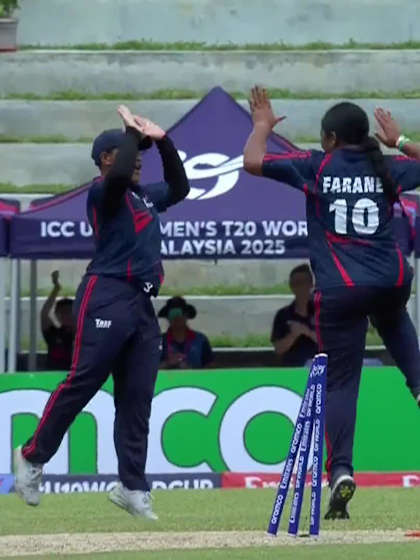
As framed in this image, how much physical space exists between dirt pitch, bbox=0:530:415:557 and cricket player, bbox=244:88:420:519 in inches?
21.3

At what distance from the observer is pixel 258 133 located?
8539 mm

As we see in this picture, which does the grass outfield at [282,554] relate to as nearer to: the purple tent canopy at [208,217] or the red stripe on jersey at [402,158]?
the red stripe on jersey at [402,158]

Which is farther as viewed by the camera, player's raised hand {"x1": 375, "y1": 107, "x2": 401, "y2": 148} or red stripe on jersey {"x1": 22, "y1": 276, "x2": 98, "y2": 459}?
player's raised hand {"x1": 375, "y1": 107, "x2": 401, "y2": 148}

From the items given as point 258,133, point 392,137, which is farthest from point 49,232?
point 258,133

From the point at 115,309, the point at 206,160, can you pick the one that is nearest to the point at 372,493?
the point at 115,309

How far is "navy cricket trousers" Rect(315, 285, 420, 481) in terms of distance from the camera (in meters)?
8.51

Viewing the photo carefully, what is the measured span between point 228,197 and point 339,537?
6.53 meters

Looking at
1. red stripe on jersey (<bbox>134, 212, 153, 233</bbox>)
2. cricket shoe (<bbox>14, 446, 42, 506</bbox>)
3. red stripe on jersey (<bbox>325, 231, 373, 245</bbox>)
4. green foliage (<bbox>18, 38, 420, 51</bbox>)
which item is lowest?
cricket shoe (<bbox>14, 446, 42, 506</bbox>)

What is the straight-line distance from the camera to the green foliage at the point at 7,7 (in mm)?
21245

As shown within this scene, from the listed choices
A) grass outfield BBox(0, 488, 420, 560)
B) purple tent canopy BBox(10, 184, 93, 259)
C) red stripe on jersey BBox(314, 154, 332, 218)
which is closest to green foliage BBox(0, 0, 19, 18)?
purple tent canopy BBox(10, 184, 93, 259)

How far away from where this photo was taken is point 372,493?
434 inches

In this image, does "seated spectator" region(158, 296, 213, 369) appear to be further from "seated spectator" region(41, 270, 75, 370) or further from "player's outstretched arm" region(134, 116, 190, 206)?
"player's outstretched arm" region(134, 116, 190, 206)

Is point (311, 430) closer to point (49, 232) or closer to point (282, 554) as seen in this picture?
point (282, 554)

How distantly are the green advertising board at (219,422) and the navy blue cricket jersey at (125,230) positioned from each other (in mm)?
4533
